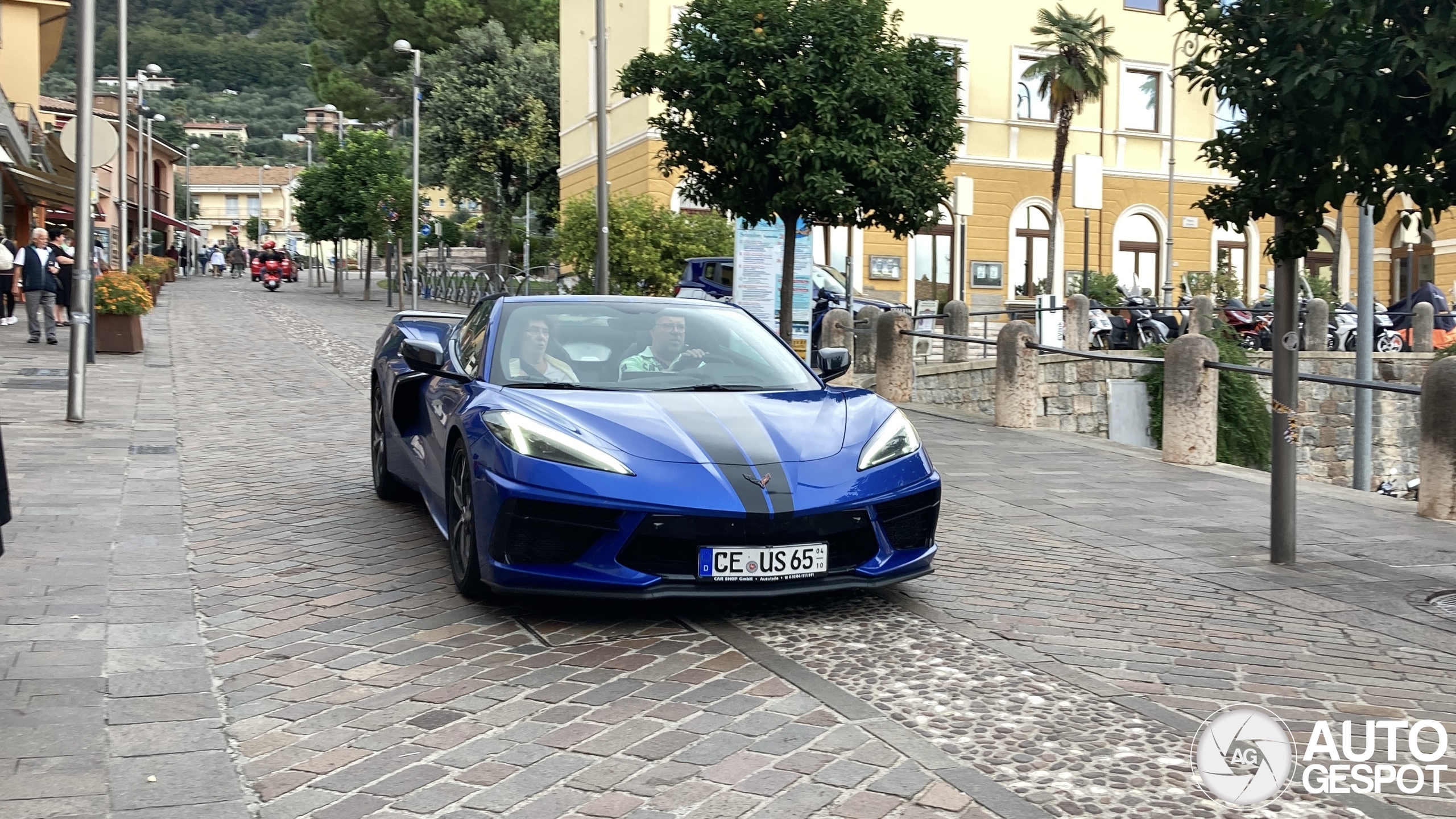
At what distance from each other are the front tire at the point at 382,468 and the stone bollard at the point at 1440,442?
6363 mm

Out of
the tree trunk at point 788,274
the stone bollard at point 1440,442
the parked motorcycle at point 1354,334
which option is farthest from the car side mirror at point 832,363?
the parked motorcycle at point 1354,334

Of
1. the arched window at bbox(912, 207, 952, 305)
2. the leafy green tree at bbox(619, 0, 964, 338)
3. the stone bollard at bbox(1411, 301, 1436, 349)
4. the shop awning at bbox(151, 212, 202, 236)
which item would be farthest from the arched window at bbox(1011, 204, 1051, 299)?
the shop awning at bbox(151, 212, 202, 236)

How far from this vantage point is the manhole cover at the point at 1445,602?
21.1 ft

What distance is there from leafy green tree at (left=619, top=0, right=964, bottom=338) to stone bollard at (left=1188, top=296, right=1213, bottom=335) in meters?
11.4

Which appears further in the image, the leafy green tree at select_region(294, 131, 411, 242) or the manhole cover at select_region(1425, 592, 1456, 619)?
the leafy green tree at select_region(294, 131, 411, 242)

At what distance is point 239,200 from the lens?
142375mm

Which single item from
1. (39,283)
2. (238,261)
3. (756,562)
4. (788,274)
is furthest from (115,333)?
(238,261)

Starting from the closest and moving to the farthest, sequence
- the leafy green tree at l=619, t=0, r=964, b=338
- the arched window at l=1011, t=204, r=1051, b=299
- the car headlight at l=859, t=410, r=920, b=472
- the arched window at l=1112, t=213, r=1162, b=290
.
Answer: the car headlight at l=859, t=410, r=920, b=472 → the leafy green tree at l=619, t=0, r=964, b=338 → the arched window at l=1011, t=204, r=1051, b=299 → the arched window at l=1112, t=213, r=1162, b=290

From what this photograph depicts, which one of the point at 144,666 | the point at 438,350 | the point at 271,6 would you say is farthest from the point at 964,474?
the point at 271,6

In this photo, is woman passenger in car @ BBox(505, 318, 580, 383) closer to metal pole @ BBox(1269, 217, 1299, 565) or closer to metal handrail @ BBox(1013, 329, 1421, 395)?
metal pole @ BBox(1269, 217, 1299, 565)

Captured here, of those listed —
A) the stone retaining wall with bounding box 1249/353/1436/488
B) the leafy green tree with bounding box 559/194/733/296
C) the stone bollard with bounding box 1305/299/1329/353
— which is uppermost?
the leafy green tree with bounding box 559/194/733/296

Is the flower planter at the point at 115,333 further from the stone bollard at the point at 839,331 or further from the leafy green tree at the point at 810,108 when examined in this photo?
the stone bollard at the point at 839,331

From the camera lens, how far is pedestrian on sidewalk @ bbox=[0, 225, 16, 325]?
78.7 feet

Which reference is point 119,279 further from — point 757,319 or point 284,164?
point 284,164
